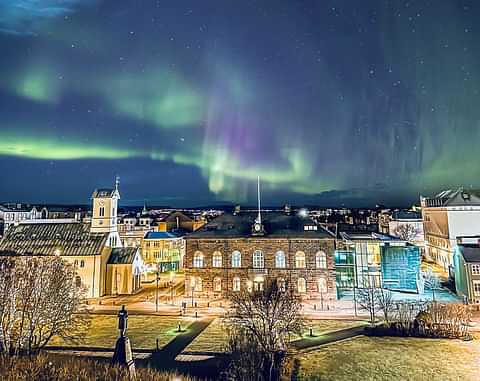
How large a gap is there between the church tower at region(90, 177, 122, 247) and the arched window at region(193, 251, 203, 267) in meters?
15.6

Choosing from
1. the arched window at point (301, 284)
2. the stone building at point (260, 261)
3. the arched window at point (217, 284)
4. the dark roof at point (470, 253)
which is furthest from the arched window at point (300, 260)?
the dark roof at point (470, 253)

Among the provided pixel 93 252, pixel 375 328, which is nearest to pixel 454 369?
pixel 375 328

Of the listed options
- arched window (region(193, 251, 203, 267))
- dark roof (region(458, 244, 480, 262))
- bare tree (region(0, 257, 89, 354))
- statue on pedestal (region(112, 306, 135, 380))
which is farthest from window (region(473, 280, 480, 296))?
bare tree (region(0, 257, 89, 354))

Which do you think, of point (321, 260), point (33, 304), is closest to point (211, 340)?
point (33, 304)

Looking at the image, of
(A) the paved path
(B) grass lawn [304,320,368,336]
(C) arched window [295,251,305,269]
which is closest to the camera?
(A) the paved path

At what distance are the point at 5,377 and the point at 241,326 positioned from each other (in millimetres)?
15471

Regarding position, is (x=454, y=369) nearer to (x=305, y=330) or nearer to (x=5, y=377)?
(x=305, y=330)

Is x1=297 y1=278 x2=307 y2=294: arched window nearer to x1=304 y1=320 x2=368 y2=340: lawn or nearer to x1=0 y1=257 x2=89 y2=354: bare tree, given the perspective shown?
x1=304 y1=320 x2=368 y2=340: lawn

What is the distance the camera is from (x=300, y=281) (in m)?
45.3

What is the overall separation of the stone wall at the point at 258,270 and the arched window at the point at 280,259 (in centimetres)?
39

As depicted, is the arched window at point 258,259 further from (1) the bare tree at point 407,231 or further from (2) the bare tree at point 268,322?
(1) the bare tree at point 407,231

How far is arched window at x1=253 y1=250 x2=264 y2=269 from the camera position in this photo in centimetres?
4612

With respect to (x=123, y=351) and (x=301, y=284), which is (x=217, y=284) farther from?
(x=123, y=351)

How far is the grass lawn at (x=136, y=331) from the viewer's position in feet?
96.1
